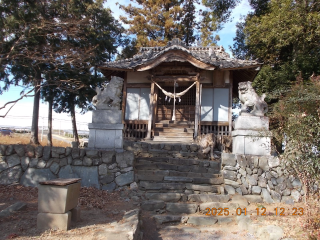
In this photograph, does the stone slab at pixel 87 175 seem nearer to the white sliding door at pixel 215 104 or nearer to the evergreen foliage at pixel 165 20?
the white sliding door at pixel 215 104

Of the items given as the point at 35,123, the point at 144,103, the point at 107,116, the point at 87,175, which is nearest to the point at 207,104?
the point at 144,103

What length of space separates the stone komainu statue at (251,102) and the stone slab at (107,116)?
363 centimetres

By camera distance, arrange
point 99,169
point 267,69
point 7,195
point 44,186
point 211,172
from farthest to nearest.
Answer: point 267,69
point 211,172
point 99,169
point 7,195
point 44,186

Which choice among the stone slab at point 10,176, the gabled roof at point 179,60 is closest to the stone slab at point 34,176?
the stone slab at point 10,176

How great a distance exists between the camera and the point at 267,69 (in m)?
13.9

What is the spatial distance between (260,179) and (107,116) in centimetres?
463

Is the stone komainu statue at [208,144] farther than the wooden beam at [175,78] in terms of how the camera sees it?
No

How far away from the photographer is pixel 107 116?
736cm

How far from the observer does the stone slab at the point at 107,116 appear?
733 cm

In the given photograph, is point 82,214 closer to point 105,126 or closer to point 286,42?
point 105,126

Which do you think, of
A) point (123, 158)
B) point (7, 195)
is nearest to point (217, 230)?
point (123, 158)

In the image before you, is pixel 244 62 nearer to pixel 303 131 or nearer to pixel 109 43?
pixel 303 131

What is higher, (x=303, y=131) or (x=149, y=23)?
(x=149, y=23)

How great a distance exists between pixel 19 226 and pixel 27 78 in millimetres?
10433
